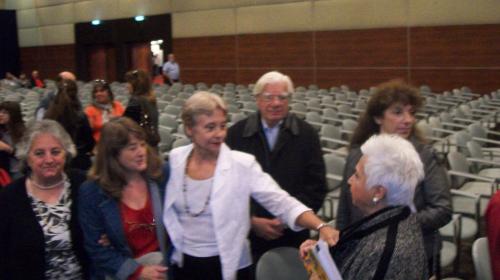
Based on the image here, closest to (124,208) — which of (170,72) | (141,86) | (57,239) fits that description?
(57,239)

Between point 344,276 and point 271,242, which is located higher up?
point 344,276

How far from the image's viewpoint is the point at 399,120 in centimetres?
272

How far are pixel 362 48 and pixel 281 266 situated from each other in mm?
12635

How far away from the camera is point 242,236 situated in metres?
2.32

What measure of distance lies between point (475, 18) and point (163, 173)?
1181 cm

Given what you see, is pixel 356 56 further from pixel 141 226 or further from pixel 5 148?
pixel 141 226

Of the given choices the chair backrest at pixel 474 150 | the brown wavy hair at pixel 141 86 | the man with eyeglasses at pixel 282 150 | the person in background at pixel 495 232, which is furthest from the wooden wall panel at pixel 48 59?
the person in background at pixel 495 232

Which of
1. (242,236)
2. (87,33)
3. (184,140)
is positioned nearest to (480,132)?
(184,140)

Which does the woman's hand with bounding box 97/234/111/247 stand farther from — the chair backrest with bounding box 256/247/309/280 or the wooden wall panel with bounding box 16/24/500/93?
the wooden wall panel with bounding box 16/24/500/93

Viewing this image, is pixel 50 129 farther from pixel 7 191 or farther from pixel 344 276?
pixel 344 276

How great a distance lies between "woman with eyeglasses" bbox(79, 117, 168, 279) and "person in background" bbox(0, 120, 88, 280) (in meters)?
0.12

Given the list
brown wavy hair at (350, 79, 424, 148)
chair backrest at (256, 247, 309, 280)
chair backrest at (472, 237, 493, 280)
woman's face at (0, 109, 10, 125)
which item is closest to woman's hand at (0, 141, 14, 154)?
woman's face at (0, 109, 10, 125)

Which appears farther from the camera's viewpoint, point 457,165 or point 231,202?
point 457,165

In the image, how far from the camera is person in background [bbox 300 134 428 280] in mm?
1651
